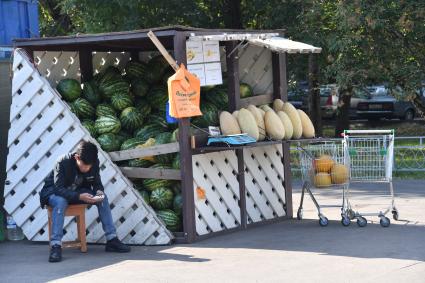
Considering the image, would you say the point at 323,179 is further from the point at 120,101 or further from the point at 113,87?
the point at 113,87

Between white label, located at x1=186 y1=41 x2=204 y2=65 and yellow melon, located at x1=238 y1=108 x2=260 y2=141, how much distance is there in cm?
92

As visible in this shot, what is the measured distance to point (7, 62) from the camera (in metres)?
11.8

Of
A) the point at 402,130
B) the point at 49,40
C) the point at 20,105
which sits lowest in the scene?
the point at 402,130

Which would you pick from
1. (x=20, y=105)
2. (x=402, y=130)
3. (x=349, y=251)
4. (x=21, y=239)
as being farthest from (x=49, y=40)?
(x=402, y=130)

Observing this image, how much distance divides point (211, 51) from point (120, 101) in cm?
143

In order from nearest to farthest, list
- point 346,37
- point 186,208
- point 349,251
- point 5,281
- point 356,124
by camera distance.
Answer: point 5,281 < point 349,251 < point 186,208 < point 346,37 < point 356,124

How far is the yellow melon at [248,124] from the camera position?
11.0 meters

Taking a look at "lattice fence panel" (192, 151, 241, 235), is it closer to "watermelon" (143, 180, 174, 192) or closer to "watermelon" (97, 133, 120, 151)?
"watermelon" (143, 180, 174, 192)

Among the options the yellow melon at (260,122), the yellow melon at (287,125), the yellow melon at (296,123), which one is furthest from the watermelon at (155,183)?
the yellow melon at (296,123)

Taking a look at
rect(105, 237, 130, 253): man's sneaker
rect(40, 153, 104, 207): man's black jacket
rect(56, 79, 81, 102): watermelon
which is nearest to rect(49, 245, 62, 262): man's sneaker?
rect(40, 153, 104, 207): man's black jacket

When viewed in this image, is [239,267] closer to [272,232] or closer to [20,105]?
[272,232]

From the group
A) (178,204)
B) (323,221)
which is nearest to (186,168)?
(178,204)

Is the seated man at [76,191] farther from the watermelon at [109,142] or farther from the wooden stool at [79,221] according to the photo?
the watermelon at [109,142]

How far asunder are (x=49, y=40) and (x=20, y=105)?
93 centimetres
